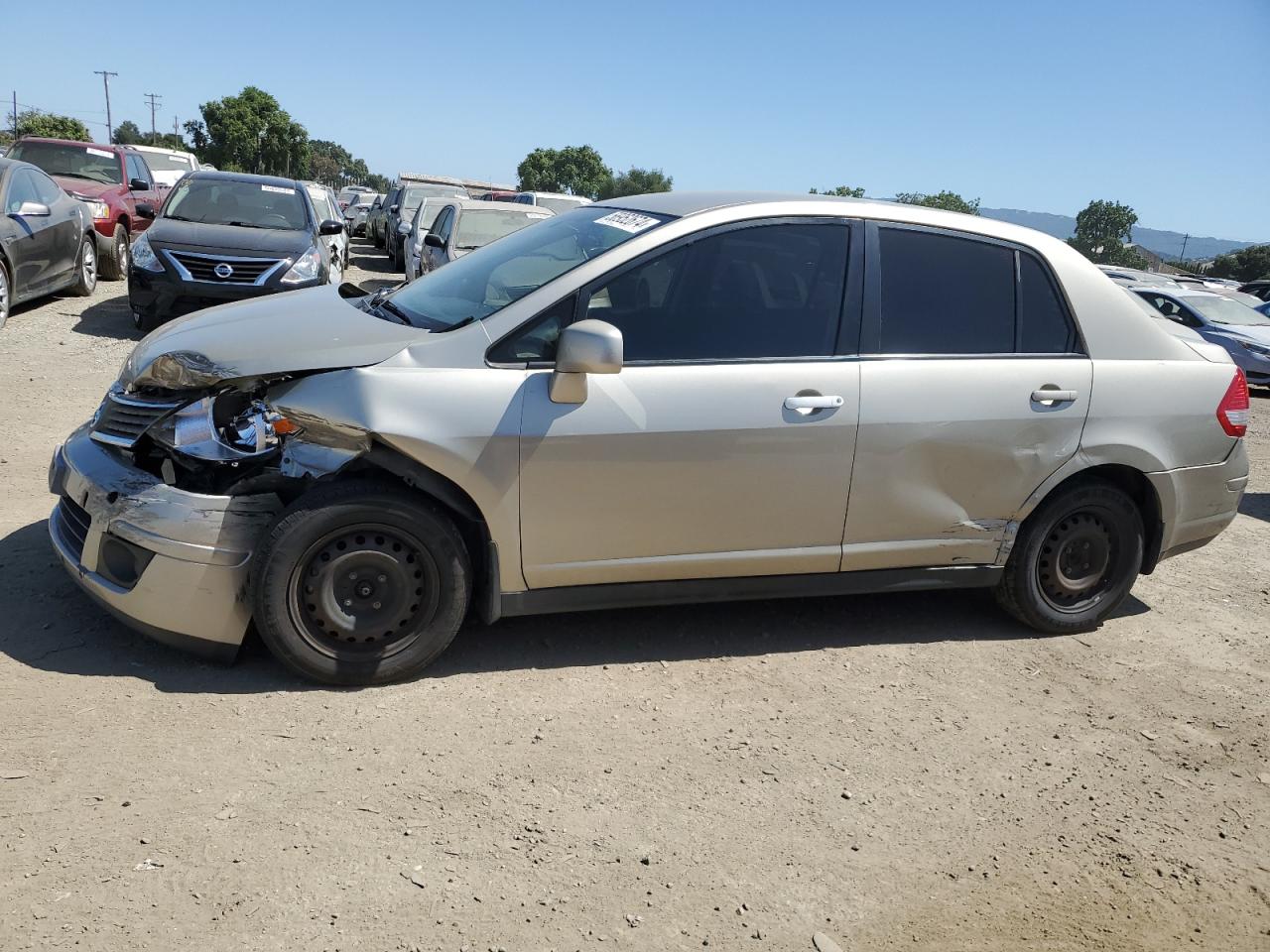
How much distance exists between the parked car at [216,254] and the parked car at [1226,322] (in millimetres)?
13610

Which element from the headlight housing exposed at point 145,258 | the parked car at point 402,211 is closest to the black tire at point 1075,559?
the headlight housing exposed at point 145,258

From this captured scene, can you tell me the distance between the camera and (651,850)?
3172mm

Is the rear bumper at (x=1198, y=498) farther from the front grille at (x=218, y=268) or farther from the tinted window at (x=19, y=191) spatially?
the tinted window at (x=19, y=191)

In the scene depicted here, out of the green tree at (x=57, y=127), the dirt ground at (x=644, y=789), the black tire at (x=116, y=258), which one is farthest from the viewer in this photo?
the green tree at (x=57, y=127)

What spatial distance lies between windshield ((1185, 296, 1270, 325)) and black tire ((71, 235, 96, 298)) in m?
16.9

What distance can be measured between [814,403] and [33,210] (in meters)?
10.0

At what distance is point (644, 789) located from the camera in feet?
11.4

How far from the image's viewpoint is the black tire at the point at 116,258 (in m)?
14.5

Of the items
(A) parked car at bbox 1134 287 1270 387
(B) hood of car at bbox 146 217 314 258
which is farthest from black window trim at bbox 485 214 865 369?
(A) parked car at bbox 1134 287 1270 387

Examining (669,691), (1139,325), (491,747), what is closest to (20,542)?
Answer: (491,747)

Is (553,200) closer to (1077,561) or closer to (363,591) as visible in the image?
(1077,561)

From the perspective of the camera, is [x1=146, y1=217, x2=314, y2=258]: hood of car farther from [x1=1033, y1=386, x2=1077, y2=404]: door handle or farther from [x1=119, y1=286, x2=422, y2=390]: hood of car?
[x1=1033, y1=386, x2=1077, y2=404]: door handle

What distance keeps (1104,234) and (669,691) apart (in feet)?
357

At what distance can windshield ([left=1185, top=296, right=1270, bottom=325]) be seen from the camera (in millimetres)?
17859
